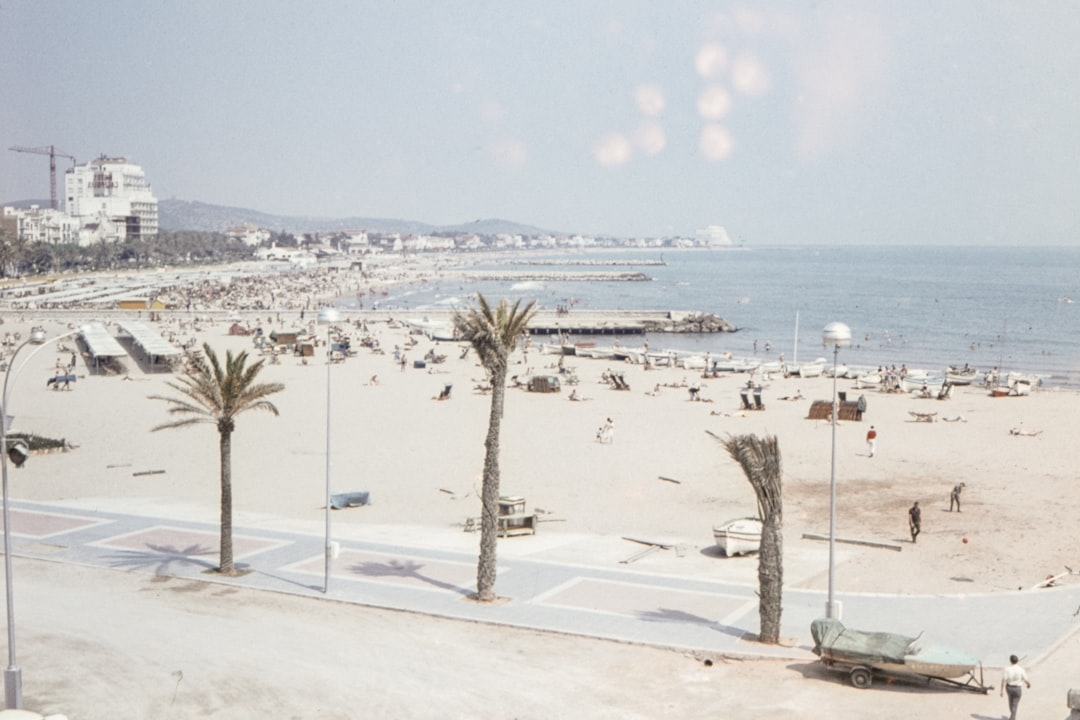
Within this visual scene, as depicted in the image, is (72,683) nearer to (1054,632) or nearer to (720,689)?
(720,689)

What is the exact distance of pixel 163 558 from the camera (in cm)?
1977

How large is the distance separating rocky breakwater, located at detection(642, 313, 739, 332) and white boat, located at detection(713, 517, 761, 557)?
66376 millimetres

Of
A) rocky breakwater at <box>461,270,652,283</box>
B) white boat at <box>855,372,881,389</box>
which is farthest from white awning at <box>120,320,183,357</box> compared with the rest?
rocky breakwater at <box>461,270,652,283</box>

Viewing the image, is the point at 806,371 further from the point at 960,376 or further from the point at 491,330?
the point at 491,330

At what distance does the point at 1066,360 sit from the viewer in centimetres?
6662

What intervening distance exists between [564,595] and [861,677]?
5.57 m

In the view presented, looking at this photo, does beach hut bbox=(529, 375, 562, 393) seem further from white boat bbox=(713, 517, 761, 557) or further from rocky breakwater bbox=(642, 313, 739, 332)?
rocky breakwater bbox=(642, 313, 739, 332)

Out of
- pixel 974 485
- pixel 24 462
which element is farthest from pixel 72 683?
pixel 974 485

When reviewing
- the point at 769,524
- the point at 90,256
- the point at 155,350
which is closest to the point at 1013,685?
the point at 769,524

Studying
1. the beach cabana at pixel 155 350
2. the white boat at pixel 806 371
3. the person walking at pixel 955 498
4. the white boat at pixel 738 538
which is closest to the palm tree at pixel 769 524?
the white boat at pixel 738 538

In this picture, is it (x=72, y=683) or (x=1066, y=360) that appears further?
(x=1066, y=360)

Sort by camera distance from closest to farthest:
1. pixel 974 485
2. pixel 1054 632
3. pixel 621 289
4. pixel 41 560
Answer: pixel 1054 632 → pixel 41 560 → pixel 974 485 → pixel 621 289

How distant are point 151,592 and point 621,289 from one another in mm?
143658

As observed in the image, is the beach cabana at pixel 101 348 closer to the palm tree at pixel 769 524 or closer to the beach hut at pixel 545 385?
the beach hut at pixel 545 385
